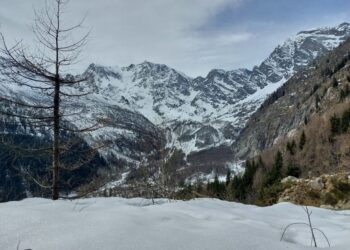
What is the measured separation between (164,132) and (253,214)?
10.5 m

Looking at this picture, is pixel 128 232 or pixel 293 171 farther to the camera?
pixel 293 171

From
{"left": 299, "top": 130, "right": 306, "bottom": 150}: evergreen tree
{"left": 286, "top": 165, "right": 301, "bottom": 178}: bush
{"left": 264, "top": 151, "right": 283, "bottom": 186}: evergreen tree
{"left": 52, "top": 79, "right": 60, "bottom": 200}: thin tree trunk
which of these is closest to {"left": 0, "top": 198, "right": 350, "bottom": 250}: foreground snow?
{"left": 52, "top": 79, "right": 60, "bottom": 200}: thin tree trunk

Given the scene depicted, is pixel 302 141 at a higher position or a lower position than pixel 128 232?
higher

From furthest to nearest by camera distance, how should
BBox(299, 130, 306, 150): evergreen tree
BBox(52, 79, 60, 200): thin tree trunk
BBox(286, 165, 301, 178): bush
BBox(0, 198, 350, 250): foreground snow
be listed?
BBox(299, 130, 306, 150): evergreen tree → BBox(286, 165, 301, 178): bush → BBox(52, 79, 60, 200): thin tree trunk → BBox(0, 198, 350, 250): foreground snow

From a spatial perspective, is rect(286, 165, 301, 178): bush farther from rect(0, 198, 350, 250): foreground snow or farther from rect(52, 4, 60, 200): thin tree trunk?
→ rect(0, 198, 350, 250): foreground snow

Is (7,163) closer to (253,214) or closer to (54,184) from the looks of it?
(54,184)

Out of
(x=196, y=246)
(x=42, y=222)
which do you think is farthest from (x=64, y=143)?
(x=196, y=246)

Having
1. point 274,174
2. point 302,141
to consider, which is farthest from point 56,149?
point 302,141

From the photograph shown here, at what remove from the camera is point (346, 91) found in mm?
117062

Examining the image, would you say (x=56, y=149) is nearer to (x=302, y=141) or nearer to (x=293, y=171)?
(x=293, y=171)

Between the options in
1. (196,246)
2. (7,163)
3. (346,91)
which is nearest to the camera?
(196,246)

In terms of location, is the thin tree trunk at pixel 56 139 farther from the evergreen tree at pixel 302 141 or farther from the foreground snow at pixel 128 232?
the evergreen tree at pixel 302 141

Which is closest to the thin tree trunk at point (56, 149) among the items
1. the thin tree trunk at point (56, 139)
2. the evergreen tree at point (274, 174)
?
the thin tree trunk at point (56, 139)

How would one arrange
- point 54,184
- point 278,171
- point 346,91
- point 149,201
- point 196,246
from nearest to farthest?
point 196,246 → point 149,201 → point 54,184 → point 278,171 → point 346,91
